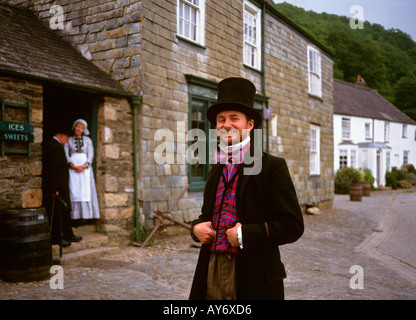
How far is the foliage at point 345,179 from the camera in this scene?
78.1 feet

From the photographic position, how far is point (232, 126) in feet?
7.36

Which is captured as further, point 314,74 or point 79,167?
point 314,74

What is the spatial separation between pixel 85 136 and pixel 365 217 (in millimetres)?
9819

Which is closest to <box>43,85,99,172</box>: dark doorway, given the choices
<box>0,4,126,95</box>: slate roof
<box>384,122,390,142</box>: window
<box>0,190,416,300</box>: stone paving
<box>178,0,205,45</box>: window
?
<box>0,4,126,95</box>: slate roof

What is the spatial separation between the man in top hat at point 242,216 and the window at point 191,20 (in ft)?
22.7

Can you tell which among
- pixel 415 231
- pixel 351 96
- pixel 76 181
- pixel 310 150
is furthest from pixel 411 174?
pixel 76 181

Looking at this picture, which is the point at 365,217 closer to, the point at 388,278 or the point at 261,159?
the point at 388,278

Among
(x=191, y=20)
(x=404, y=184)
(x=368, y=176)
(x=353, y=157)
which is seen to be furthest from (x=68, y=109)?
(x=404, y=184)

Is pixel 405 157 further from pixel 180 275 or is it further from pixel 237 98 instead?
pixel 237 98

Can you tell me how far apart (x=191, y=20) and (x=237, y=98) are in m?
7.41

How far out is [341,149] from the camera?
27516 millimetres

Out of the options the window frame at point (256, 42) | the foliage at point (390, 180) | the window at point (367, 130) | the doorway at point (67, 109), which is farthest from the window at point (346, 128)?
the doorway at point (67, 109)

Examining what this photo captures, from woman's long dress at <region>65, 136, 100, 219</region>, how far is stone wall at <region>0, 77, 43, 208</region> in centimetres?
66

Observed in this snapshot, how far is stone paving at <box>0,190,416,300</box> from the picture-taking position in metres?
4.60
